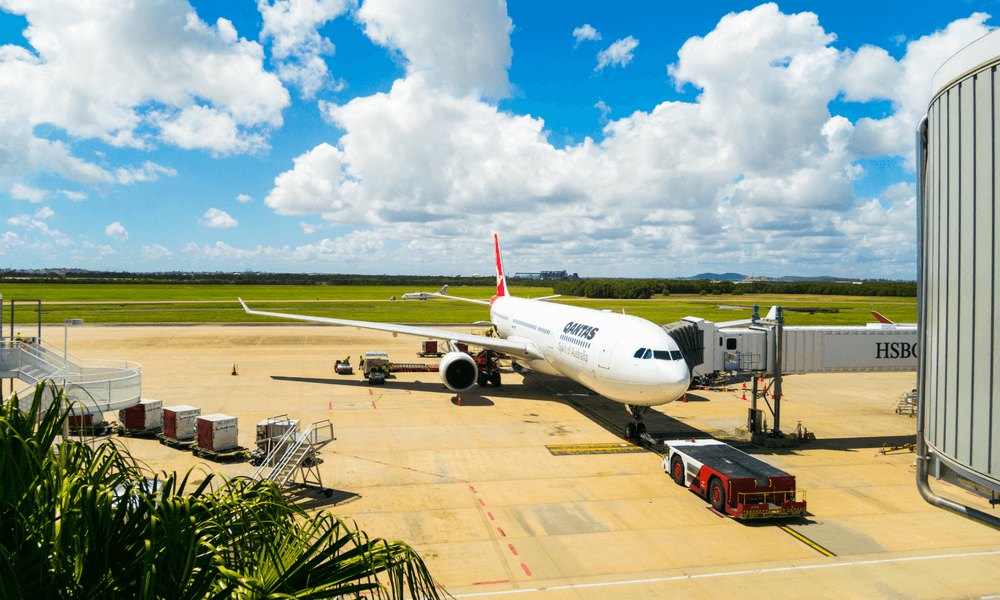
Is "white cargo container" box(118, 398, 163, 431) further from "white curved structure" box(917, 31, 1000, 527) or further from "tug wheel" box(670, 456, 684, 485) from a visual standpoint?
"white curved structure" box(917, 31, 1000, 527)

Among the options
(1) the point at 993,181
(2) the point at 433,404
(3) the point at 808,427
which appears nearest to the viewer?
(1) the point at 993,181

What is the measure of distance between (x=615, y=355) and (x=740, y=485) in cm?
698

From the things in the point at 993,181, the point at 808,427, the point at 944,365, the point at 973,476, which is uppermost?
the point at 993,181

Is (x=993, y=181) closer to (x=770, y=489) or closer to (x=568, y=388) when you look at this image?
(x=770, y=489)

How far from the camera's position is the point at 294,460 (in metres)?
16.9

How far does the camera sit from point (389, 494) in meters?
16.7

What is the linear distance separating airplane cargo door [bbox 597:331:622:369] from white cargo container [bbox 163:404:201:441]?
1554cm

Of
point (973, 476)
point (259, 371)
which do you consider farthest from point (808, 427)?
point (259, 371)

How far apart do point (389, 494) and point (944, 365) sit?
14.5m

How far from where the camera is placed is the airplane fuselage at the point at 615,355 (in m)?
19.9

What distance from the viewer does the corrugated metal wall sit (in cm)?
463

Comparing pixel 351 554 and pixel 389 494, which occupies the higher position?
pixel 351 554

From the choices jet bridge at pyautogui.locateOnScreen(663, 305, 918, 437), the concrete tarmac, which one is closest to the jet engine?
the concrete tarmac

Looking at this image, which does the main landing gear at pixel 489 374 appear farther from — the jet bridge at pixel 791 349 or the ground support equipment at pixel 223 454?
the ground support equipment at pixel 223 454
